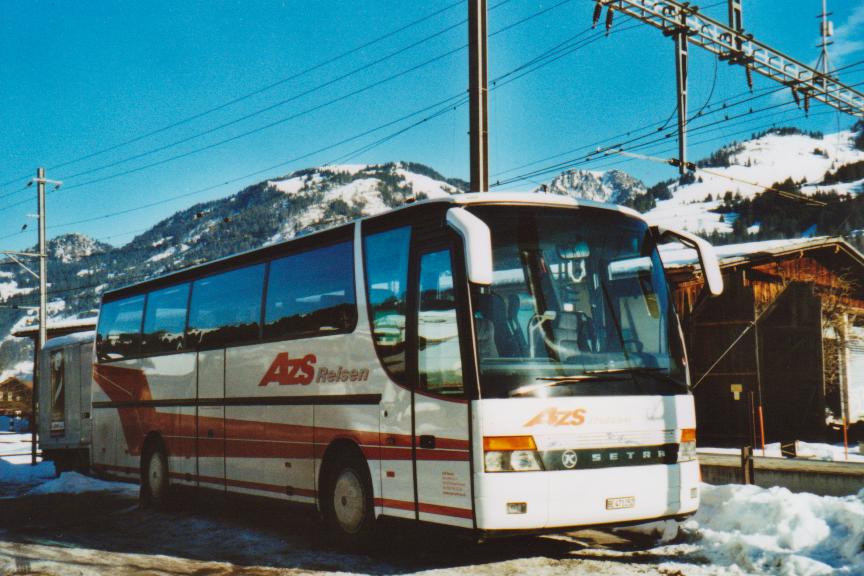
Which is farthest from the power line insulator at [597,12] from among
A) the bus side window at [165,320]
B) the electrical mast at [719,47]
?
the bus side window at [165,320]

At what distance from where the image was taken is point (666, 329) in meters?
8.82

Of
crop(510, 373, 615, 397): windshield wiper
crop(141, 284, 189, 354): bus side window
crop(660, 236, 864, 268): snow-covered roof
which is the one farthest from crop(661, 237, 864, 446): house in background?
crop(510, 373, 615, 397): windshield wiper

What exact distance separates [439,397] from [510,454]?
896mm

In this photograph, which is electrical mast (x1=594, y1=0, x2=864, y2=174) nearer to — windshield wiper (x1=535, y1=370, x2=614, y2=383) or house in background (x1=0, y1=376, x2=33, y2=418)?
windshield wiper (x1=535, y1=370, x2=614, y2=383)

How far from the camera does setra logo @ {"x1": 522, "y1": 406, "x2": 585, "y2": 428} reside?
790 centimetres

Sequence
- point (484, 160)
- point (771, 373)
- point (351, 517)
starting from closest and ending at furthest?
point (351, 517) < point (484, 160) < point (771, 373)

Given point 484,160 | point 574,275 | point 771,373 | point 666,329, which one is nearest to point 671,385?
point 666,329

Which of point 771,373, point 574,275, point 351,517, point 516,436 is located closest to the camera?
point 516,436

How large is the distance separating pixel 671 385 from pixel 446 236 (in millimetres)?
2535

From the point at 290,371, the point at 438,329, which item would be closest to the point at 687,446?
the point at 438,329

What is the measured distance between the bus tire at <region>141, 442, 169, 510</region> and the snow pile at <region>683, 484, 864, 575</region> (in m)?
8.03

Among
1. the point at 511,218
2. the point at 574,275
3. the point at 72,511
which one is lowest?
the point at 72,511

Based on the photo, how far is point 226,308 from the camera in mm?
12555

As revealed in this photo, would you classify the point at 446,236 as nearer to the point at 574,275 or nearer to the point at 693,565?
the point at 574,275
